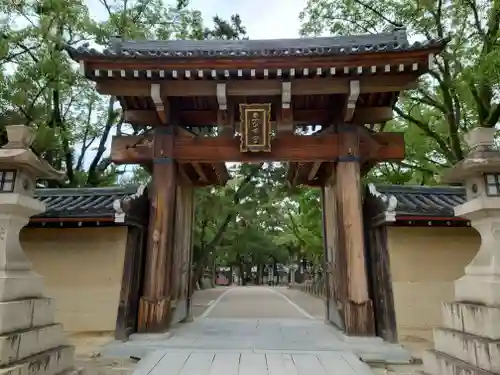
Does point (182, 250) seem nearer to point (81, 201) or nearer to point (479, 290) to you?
point (81, 201)

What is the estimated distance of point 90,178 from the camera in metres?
17.4

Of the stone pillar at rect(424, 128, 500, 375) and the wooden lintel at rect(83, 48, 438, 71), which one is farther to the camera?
the wooden lintel at rect(83, 48, 438, 71)

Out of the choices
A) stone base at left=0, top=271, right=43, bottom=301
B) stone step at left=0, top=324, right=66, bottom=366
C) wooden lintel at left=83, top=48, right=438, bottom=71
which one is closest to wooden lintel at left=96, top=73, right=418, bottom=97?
wooden lintel at left=83, top=48, right=438, bottom=71

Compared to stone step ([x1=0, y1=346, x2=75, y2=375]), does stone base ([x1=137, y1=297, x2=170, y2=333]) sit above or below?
above

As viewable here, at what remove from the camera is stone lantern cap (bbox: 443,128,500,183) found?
4586 millimetres

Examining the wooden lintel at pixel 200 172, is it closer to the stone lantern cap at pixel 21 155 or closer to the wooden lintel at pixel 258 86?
the wooden lintel at pixel 258 86

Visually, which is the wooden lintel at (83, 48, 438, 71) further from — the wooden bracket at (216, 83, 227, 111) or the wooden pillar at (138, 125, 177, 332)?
the wooden pillar at (138, 125, 177, 332)

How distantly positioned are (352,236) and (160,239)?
12.5 feet

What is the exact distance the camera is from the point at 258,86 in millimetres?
8070

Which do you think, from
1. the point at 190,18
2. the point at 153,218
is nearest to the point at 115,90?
the point at 153,218

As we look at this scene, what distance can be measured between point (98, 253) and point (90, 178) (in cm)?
998

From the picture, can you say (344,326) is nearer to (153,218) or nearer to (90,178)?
(153,218)

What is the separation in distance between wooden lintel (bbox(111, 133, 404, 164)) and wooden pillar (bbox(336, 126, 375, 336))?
26 cm

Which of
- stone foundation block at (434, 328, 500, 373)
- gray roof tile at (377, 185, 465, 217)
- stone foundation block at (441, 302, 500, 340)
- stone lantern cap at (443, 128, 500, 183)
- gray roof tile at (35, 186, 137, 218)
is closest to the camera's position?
stone foundation block at (434, 328, 500, 373)
